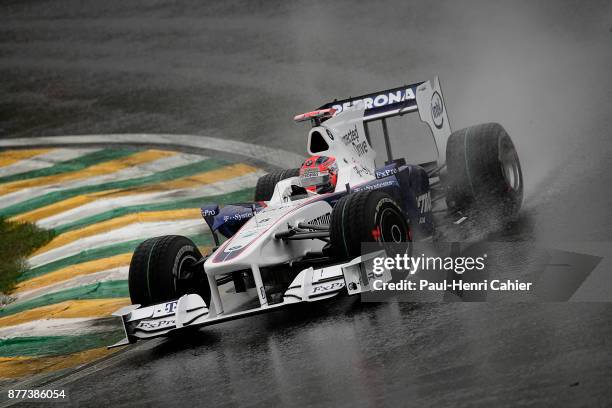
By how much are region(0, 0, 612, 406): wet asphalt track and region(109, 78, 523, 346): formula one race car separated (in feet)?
1.22

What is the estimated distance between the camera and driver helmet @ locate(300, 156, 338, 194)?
1095 cm

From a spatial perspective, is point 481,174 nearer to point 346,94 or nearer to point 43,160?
point 346,94

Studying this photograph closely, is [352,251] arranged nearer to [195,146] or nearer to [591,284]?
[591,284]

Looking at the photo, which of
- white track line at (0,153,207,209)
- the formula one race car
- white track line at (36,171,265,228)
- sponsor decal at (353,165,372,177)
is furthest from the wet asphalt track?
white track line at (36,171,265,228)

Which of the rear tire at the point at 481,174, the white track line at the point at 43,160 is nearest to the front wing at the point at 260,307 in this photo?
the rear tire at the point at 481,174

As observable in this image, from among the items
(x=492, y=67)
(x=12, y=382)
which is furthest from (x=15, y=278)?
(x=492, y=67)

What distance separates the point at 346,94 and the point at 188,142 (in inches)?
116

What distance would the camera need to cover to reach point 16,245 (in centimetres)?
1394

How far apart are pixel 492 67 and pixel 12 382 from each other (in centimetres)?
1173

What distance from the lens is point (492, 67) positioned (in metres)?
18.5

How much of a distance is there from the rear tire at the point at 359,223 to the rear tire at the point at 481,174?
2233 millimetres

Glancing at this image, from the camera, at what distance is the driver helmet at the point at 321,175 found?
11.0 m
